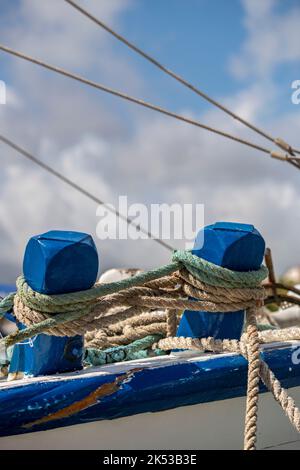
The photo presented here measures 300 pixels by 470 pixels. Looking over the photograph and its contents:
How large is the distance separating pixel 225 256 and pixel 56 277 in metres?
0.44

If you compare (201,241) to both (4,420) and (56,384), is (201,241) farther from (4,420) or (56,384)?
(4,420)

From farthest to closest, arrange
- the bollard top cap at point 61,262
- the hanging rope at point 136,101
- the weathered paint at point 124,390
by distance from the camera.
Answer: the hanging rope at point 136,101, the bollard top cap at point 61,262, the weathered paint at point 124,390

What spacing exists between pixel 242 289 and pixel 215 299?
0.08 meters

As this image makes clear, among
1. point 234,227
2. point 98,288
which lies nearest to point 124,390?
point 98,288

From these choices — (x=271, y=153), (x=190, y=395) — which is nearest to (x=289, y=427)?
(x=190, y=395)

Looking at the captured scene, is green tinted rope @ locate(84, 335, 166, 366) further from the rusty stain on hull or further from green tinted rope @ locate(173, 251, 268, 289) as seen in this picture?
green tinted rope @ locate(173, 251, 268, 289)

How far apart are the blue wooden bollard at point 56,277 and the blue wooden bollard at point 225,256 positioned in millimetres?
314

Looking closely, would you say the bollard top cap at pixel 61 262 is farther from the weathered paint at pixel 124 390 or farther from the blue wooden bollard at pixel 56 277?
the weathered paint at pixel 124 390

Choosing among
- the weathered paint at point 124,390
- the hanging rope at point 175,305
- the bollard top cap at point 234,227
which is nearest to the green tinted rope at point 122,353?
the hanging rope at point 175,305

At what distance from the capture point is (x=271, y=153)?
133 inches

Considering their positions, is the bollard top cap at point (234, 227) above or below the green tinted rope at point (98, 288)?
above

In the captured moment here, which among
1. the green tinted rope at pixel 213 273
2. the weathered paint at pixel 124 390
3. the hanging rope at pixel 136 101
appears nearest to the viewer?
the weathered paint at pixel 124 390

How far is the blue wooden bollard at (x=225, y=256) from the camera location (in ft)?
5.68

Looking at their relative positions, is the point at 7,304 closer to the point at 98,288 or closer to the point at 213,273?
the point at 98,288
